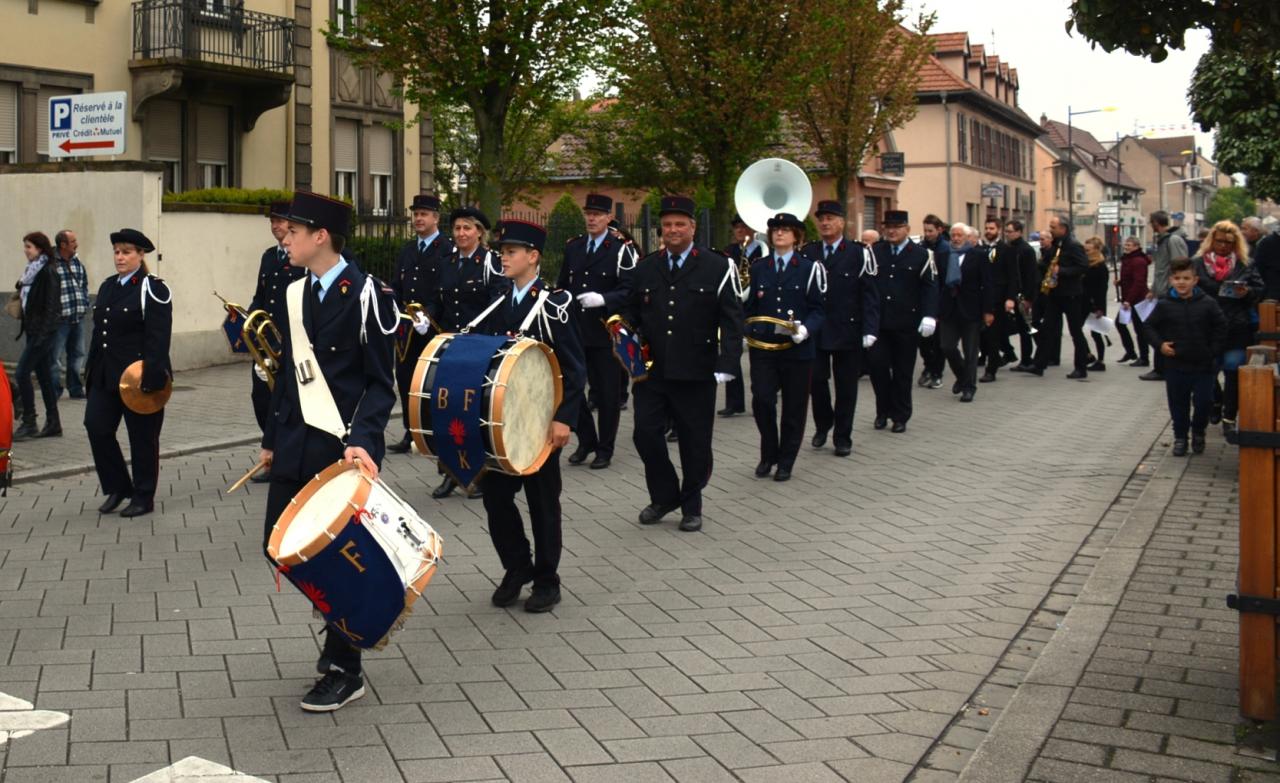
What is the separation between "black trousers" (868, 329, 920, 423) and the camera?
13.7 m

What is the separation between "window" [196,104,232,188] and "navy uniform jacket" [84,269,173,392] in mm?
16122

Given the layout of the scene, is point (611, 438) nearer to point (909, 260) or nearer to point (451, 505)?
point (451, 505)

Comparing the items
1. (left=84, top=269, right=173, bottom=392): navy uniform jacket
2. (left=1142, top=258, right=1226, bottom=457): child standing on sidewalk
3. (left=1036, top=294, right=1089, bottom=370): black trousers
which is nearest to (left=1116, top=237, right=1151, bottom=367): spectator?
(left=1036, top=294, right=1089, bottom=370): black trousers

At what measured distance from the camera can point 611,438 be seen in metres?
11.4

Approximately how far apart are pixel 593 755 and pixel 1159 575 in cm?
381

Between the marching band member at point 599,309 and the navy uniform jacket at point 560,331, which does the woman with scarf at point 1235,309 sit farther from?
the navy uniform jacket at point 560,331

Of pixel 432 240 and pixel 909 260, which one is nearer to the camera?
pixel 432 240

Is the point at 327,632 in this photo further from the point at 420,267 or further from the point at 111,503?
the point at 420,267

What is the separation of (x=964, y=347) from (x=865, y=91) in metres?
16.1

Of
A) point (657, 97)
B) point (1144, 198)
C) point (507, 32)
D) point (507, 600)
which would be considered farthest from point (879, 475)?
point (1144, 198)

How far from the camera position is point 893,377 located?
1386cm

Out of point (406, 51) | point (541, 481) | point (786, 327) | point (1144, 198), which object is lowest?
point (541, 481)

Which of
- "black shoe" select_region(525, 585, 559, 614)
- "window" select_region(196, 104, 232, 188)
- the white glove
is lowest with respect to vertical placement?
"black shoe" select_region(525, 585, 559, 614)

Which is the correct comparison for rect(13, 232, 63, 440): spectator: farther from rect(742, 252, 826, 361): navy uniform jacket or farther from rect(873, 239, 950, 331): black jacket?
rect(873, 239, 950, 331): black jacket
